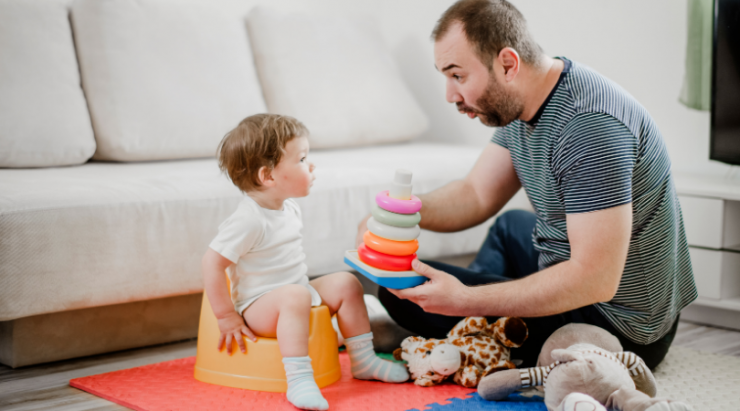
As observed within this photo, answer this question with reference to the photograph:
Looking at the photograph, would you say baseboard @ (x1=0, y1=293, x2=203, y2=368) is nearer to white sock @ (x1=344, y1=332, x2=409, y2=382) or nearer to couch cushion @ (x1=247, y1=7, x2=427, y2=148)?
white sock @ (x1=344, y1=332, x2=409, y2=382)

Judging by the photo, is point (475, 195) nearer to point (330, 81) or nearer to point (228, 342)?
point (228, 342)

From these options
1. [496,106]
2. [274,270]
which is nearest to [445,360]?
[274,270]

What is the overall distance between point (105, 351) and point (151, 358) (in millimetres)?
120

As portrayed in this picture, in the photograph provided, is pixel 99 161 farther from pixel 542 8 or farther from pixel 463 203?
pixel 542 8

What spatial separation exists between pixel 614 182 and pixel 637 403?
0.39 meters

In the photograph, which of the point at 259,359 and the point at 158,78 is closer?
the point at 259,359

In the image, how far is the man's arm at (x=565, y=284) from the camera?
3.96 feet

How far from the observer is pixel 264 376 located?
1329mm

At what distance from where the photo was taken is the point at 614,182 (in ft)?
3.98

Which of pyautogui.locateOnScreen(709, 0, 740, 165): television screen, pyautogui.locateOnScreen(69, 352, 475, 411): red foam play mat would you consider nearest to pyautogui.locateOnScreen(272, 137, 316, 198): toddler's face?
pyautogui.locateOnScreen(69, 352, 475, 411): red foam play mat

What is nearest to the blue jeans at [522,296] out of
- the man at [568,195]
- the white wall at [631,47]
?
the man at [568,195]

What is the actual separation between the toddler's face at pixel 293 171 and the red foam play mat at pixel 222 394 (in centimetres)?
41

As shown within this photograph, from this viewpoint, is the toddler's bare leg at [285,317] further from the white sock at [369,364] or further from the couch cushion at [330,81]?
the couch cushion at [330,81]

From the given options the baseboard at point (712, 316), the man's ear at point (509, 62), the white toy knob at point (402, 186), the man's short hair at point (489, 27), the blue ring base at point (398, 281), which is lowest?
the baseboard at point (712, 316)
